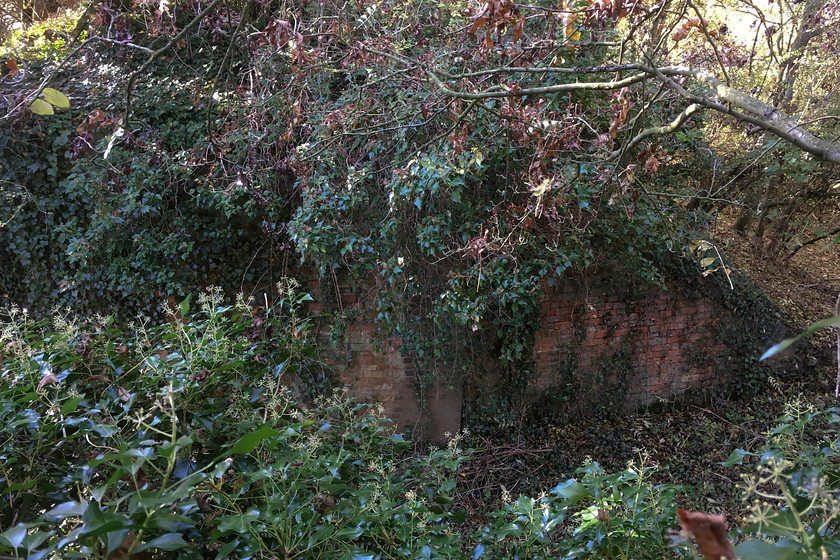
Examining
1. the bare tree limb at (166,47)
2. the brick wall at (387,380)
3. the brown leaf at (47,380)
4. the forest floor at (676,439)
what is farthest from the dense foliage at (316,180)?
the brown leaf at (47,380)

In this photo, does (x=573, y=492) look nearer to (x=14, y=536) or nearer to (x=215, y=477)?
(x=215, y=477)

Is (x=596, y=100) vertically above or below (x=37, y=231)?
above

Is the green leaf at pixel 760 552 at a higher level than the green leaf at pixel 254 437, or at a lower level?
higher

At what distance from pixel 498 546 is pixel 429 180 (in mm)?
3138

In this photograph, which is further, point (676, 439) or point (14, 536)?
point (676, 439)

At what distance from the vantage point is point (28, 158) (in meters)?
6.00

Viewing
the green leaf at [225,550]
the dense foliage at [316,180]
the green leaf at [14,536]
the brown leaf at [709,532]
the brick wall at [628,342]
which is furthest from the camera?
the brick wall at [628,342]

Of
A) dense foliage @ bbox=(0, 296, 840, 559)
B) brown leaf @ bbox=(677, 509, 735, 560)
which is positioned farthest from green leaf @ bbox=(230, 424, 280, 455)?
brown leaf @ bbox=(677, 509, 735, 560)

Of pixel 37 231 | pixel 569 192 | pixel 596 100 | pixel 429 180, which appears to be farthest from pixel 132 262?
pixel 596 100

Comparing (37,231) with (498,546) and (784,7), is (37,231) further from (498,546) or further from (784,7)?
(784,7)

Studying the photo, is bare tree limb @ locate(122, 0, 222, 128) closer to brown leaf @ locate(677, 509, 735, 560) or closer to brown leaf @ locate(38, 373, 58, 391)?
brown leaf @ locate(38, 373, 58, 391)

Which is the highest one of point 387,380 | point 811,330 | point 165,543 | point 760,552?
point 811,330

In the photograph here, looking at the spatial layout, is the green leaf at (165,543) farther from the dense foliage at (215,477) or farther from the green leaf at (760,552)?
the green leaf at (760,552)

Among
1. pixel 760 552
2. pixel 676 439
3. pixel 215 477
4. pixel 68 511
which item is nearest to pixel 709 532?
pixel 760 552
